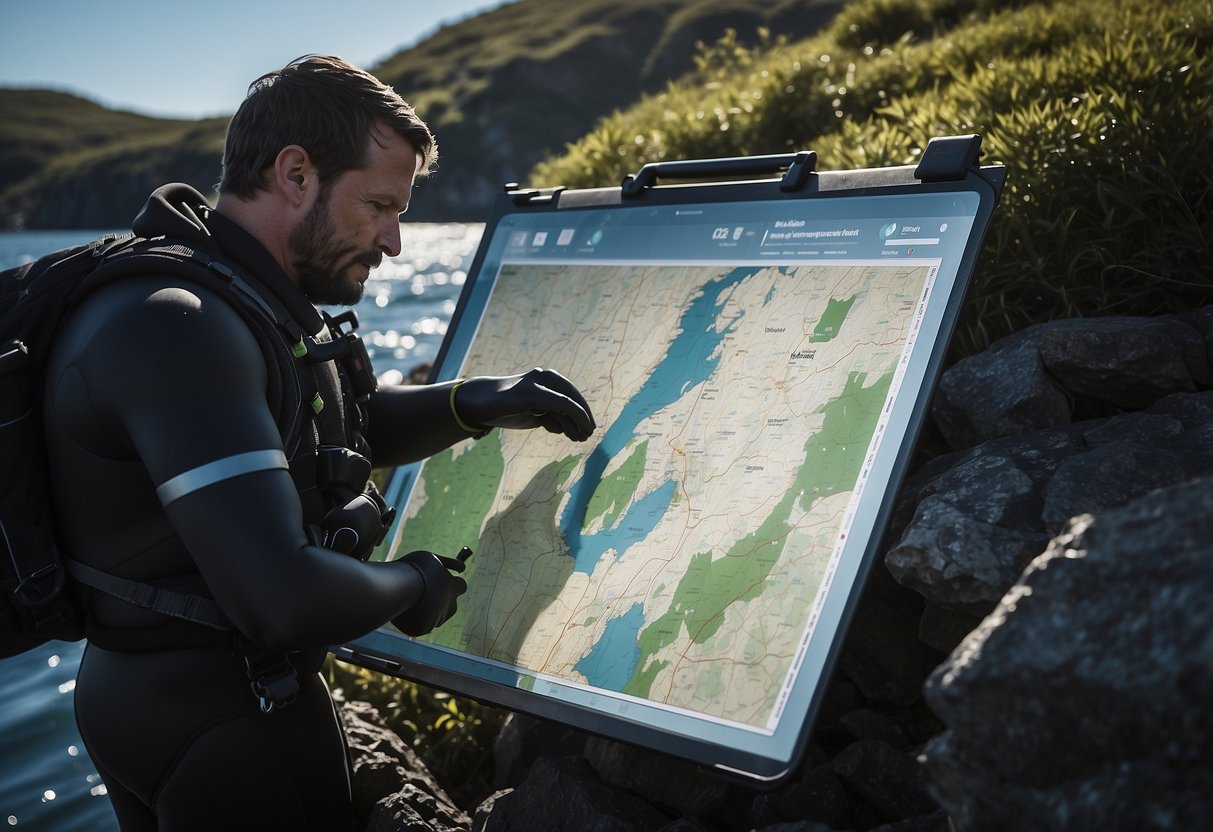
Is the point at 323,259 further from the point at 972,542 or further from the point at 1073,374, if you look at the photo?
the point at 1073,374

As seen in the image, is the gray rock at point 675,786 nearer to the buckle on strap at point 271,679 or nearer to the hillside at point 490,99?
the buckle on strap at point 271,679

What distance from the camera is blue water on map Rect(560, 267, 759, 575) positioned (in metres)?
2.47

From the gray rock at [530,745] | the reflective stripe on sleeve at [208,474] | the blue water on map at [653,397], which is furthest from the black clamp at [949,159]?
the gray rock at [530,745]

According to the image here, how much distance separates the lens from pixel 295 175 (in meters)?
2.24

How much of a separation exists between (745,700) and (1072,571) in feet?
2.71

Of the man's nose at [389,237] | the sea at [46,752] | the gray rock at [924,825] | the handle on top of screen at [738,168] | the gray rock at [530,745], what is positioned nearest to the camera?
the gray rock at [924,825]

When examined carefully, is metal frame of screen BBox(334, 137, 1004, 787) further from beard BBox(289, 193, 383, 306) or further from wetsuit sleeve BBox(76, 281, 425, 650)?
beard BBox(289, 193, 383, 306)

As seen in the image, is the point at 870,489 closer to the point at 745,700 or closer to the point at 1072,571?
the point at 745,700

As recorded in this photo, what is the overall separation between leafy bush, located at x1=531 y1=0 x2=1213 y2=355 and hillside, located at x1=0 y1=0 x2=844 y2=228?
40.2 metres

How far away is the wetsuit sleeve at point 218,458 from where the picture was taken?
1.74 m

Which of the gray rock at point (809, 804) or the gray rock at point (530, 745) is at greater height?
the gray rock at point (809, 804)

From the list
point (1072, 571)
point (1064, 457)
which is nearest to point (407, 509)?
point (1064, 457)

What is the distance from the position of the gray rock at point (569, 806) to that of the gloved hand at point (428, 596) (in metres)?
0.57

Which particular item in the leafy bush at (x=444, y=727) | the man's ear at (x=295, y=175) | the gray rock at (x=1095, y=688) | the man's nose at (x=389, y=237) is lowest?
the leafy bush at (x=444, y=727)
